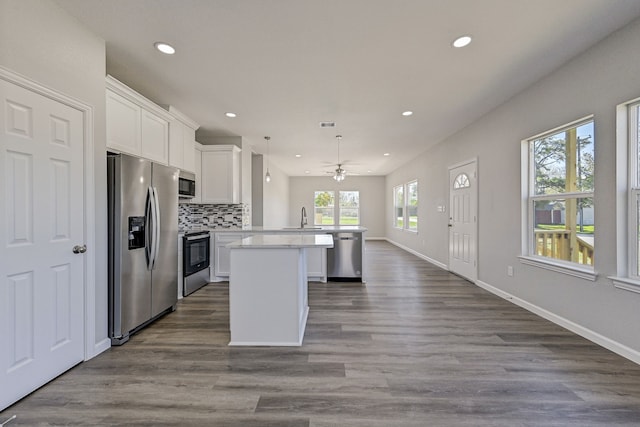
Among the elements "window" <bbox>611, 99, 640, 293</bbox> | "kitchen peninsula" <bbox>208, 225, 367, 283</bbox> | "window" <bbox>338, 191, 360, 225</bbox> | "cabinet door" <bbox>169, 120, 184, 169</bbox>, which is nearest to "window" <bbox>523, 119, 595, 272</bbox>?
"window" <bbox>611, 99, 640, 293</bbox>

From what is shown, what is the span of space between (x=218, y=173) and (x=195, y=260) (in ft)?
5.15

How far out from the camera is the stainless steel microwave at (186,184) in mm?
3967

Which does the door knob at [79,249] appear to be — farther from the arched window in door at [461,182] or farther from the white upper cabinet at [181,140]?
the arched window in door at [461,182]

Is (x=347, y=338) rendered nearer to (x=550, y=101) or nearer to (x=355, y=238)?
(x=355, y=238)

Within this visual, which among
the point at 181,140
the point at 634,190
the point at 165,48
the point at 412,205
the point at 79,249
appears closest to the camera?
the point at 79,249

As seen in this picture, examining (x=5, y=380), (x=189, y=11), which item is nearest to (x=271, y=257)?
(x=5, y=380)

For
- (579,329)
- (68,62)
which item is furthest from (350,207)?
(68,62)

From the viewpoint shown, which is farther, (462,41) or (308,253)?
(308,253)

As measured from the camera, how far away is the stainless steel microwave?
3967 mm

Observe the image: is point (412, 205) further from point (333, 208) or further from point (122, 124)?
point (122, 124)

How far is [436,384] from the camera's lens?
74.1 inches

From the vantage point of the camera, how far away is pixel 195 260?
4.14 metres

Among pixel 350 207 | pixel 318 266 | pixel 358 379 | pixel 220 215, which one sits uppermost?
pixel 350 207

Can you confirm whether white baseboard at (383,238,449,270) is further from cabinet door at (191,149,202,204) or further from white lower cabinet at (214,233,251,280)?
cabinet door at (191,149,202,204)
